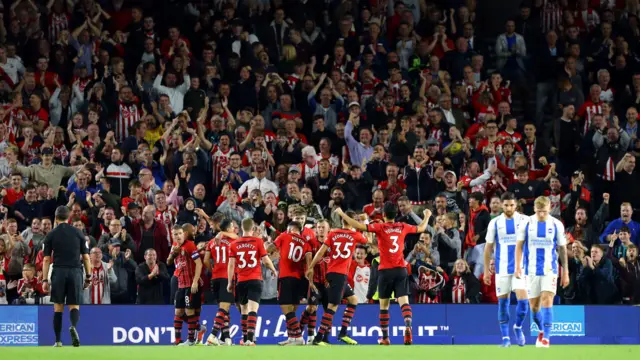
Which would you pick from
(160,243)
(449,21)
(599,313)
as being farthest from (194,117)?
(599,313)

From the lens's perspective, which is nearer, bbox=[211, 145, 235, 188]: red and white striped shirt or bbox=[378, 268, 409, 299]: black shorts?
bbox=[378, 268, 409, 299]: black shorts

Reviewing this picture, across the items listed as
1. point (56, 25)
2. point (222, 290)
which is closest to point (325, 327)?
point (222, 290)

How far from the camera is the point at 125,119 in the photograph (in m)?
26.8

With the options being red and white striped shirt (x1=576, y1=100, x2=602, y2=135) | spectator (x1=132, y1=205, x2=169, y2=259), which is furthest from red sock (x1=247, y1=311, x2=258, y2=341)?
red and white striped shirt (x1=576, y1=100, x2=602, y2=135)

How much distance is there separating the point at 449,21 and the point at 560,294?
367 inches

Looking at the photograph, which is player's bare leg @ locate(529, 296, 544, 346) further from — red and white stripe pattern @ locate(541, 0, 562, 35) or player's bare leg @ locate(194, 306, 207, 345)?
red and white stripe pattern @ locate(541, 0, 562, 35)

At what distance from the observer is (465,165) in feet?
83.1

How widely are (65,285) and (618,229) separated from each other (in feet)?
34.0

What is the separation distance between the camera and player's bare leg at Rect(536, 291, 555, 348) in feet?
56.7

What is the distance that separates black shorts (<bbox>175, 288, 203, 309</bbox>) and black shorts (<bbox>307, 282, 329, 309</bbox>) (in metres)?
1.82

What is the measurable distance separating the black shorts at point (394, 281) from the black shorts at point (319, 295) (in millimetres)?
1188

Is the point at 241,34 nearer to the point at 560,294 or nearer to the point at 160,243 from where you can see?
the point at 160,243

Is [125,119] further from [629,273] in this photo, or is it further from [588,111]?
[629,273]

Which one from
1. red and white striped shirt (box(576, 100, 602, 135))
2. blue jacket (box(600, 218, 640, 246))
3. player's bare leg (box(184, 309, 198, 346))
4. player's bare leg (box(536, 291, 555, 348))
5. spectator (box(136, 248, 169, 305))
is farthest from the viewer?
red and white striped shirt (box(576, 100, 602, 135))
